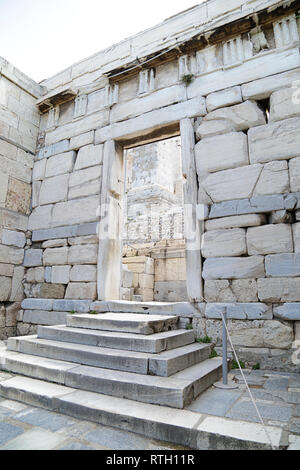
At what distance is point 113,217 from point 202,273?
6.60 ft

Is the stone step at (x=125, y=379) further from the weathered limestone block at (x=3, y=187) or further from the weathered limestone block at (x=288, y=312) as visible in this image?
the weathered limestone block at (x=3, y=187)

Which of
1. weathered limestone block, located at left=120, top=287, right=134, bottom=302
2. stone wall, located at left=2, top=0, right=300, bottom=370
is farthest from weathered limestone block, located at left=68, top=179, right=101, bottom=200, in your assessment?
weathered limestone block, located at left=120, top=287, right=134, bottom=302

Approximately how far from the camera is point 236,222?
3.78 metres

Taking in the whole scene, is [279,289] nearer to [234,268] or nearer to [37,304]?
[234,268]

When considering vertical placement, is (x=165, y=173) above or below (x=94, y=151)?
above

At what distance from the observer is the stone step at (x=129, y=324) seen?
3201 mm

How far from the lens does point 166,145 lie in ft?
49.3

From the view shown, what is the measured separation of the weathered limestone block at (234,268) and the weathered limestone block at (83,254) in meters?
2.03

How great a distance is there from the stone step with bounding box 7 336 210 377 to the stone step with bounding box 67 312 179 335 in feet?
1.14

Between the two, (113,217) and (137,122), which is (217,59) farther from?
(113,217)

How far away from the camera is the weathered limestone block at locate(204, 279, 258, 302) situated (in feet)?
11.6

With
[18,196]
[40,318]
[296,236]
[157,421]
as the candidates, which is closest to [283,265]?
[296,236]

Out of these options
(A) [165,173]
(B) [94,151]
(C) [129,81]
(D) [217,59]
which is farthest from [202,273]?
(A) [165,173]

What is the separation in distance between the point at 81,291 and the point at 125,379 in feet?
8.70
